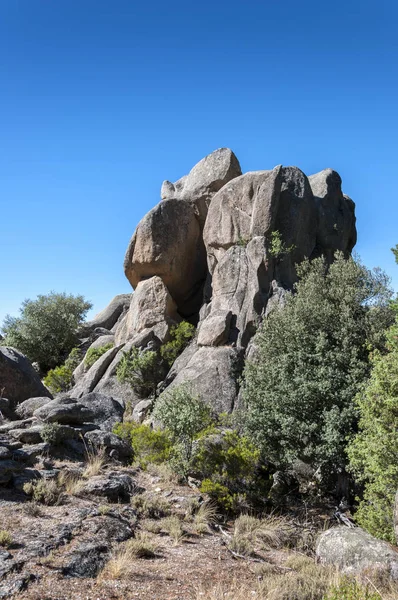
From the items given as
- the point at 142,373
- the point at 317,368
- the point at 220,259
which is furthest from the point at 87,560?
the point at 220,259

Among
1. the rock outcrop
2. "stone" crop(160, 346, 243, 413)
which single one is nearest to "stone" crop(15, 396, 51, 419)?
"stone" crop(160, 346, 243, 413)

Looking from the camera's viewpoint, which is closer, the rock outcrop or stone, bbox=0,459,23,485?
stone, bbox=0,459,23,485

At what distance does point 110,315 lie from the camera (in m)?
45.7

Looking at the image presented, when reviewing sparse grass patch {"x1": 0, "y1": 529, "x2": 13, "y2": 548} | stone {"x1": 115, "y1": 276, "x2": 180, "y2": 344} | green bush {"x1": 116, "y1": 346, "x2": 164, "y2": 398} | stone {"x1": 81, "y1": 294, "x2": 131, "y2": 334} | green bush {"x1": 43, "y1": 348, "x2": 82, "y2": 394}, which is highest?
stone {"x1": 81, "y1": 294, "x2": 131, "y2": 334}

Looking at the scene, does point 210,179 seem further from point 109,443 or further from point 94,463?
point 94,463

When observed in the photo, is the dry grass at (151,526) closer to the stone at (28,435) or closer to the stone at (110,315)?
the stone at (28,435)

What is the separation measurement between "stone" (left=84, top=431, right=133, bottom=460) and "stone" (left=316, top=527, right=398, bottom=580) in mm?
7491

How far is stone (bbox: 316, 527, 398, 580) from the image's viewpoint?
921cm

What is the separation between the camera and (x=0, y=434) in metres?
14.8

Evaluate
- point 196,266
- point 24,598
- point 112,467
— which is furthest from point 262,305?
point 24,598

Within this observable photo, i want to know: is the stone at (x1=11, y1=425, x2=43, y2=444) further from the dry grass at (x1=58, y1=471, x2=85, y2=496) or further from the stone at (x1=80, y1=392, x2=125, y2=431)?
the stone at (x1=80, y1=392, x2=125, y2=431)

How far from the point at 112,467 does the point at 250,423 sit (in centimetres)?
492

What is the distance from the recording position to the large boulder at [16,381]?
21094 millimetres

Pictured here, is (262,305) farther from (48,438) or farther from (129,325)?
(48,438)
